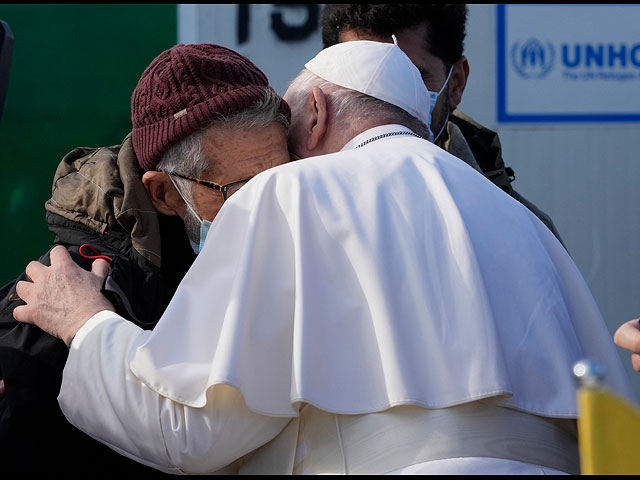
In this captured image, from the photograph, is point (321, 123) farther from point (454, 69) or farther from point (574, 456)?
point (454, 69)

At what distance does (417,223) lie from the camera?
84.4 inches

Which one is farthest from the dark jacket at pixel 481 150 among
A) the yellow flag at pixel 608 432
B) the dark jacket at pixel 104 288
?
the yellow flag at pixel 608 432

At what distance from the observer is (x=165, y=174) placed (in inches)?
112

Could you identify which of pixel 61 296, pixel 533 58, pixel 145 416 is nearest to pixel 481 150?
pixel 533 58

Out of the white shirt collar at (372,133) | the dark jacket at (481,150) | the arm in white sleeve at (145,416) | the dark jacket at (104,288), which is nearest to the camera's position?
the arm in white sleeve at (145,416)

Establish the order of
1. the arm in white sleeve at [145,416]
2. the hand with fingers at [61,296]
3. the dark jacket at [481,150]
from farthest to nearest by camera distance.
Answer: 1. the dark jacket at [481,150]
2. the hand with fingers at [61,296]
3. the arm in white sleeve at [145,416]

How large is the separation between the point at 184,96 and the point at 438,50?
168 centimetres

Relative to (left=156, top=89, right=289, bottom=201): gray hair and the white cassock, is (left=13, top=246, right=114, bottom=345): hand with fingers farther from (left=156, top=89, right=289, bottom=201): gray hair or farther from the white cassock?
(left=156, top=89, right=289, bottom=201): gray hair

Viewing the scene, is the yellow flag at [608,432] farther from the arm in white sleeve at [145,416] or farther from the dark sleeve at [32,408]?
the dark sleeve at [32,408]

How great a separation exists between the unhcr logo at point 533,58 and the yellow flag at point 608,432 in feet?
14.1

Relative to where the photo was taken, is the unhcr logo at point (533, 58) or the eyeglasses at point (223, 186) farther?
the unhcr logo at point (533, 58)

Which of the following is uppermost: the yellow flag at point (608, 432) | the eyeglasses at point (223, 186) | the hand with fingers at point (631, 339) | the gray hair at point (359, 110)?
the gray hair at point (359, 110)

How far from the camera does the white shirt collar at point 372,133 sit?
2502 millimetres

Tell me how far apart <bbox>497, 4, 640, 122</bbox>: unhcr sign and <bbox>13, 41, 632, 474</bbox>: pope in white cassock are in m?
3.36
